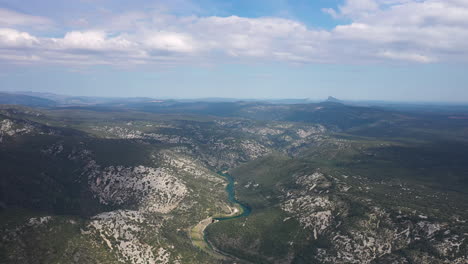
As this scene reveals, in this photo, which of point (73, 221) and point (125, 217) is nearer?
point (73, 221)

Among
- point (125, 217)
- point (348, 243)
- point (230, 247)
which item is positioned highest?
point (125, 217)

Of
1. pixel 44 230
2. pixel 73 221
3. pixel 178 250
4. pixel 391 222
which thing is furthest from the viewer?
pixel 391 222

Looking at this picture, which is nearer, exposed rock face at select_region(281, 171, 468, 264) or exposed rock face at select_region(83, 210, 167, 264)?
exposed rock face at select_region(281, 171, 468, 264)

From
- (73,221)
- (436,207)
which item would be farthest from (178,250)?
(436,207)

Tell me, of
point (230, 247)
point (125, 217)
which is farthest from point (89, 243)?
point (230, 247)

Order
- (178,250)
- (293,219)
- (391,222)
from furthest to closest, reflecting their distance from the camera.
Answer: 1. (293,219)
2. (391,222)
3. (178,250)

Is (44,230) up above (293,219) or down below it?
above

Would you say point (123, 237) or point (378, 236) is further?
point (378, 236)

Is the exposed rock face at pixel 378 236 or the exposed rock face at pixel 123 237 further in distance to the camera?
the exposed rock face at pixel 123 237

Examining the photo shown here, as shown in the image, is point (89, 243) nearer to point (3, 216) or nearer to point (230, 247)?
point (3, 216)

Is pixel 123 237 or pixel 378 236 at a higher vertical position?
pixel 123 237
